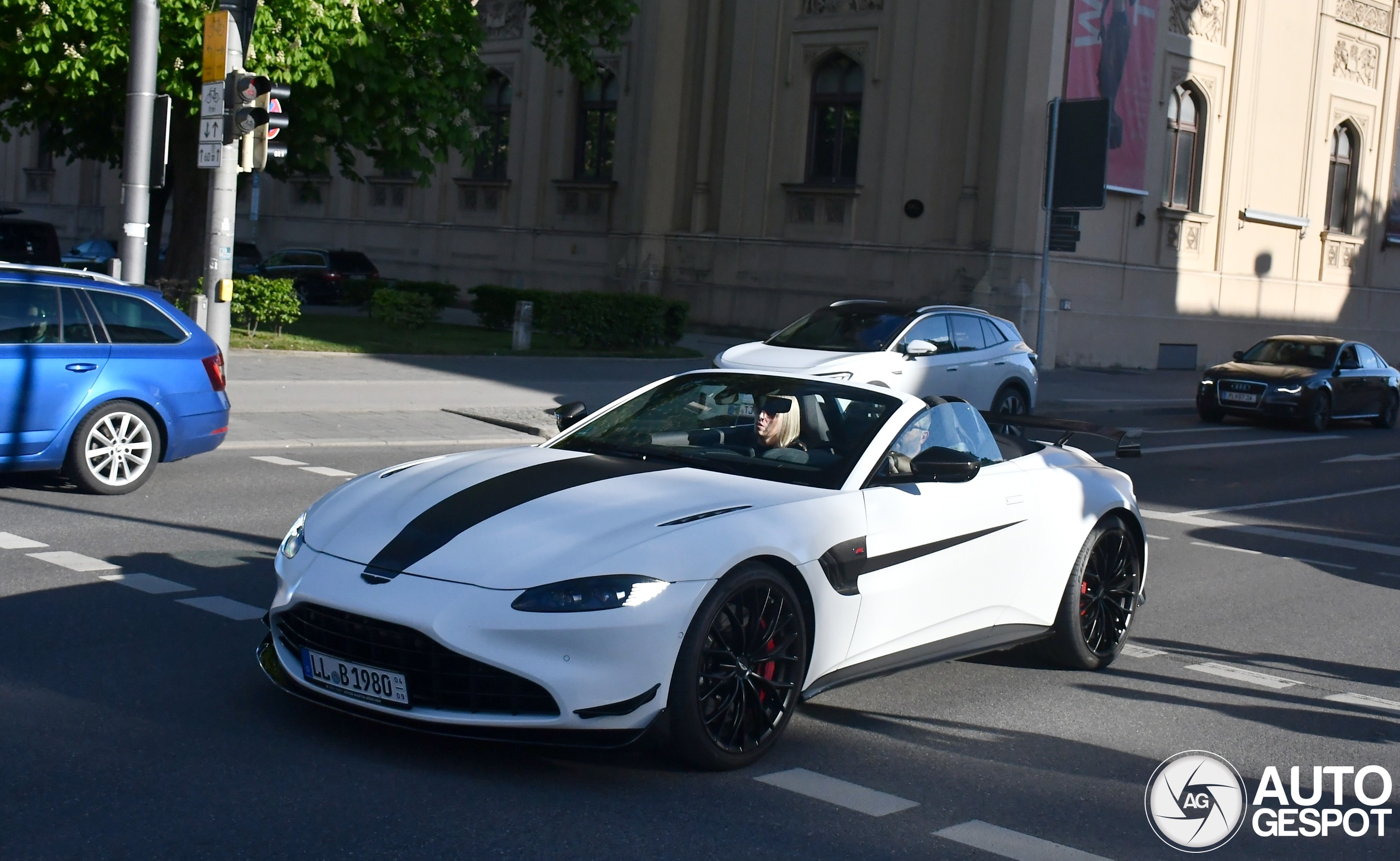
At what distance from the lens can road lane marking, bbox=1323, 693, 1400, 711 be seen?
22.6 ft

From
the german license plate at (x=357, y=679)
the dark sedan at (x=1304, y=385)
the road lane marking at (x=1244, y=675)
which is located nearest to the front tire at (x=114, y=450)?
the german license plate at (x=357, y=679)

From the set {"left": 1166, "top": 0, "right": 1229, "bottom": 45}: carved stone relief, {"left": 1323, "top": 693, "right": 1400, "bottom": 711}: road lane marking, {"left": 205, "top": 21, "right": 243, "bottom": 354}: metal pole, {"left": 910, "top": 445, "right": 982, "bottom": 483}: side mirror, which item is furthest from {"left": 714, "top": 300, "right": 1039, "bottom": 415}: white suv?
{"left": 1166, "top": 0, "right": 1229, "bottom": 45}: carved stone relief

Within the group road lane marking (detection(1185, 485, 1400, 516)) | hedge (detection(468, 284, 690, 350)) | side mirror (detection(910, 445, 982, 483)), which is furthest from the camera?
hedge (detection(468, 284, 690, 350))

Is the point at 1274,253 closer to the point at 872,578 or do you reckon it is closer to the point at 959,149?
the point at 959,149

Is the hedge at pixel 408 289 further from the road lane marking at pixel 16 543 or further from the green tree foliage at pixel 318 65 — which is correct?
the road lane marking at pixel 16 543

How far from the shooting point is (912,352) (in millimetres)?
16828

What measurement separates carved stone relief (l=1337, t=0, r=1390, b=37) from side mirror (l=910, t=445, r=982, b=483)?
1415 inches

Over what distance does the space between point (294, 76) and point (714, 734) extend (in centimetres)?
1668

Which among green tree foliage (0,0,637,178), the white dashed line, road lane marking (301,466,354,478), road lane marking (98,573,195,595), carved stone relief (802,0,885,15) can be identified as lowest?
road lane marking (98,573,195,595)

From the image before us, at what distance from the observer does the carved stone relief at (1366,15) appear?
37.5 metres

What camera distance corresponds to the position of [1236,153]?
34875 millimetres

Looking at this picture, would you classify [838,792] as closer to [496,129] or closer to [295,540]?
[295,540]

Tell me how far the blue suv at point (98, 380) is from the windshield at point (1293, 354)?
18.1 metres

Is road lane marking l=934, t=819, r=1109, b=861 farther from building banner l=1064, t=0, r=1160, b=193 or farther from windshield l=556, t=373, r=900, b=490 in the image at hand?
building banner l=1064, t=0, r=1160, b=193
